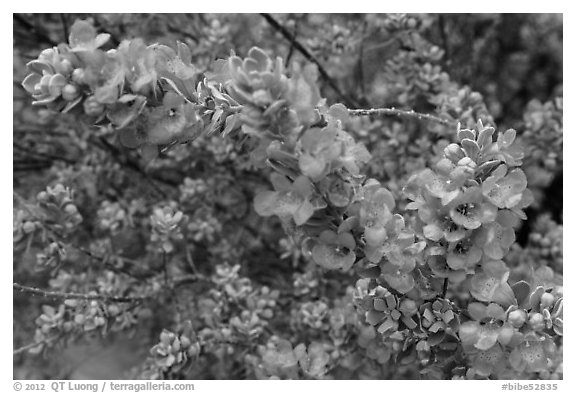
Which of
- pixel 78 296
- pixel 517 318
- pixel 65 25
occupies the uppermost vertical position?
pixel 517 318

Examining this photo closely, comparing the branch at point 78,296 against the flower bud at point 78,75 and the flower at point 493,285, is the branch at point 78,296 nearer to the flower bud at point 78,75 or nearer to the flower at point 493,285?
the flower bud at point 78,75

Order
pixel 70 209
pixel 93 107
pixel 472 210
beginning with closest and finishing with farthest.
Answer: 1. pixel 93 107
2. pixel 472 210
3. pixel 70 209

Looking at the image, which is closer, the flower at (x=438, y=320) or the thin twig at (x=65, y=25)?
the flower at (x=438, y=320)

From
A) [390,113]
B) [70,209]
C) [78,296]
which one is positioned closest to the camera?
[390,113]

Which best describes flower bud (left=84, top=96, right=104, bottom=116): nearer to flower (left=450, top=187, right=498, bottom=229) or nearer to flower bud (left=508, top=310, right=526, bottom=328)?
flower (left=450, top=187, right=498, bottom=229)

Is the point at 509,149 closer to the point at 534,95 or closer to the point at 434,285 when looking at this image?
the point at 434,285

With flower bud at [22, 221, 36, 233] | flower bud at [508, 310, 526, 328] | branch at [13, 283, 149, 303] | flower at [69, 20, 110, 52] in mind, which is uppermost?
flower at [69, 20, 110, 52]

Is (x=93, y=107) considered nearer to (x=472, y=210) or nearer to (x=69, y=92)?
(x=69, y=92)

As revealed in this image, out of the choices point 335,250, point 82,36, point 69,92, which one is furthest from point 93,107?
point 335,250

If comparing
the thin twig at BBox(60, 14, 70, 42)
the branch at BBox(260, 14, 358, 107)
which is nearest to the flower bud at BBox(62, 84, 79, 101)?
the branch at BBox(260, 14, 358, 107)

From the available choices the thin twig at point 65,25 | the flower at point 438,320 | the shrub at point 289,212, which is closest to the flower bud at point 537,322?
the shrub at point 289,212

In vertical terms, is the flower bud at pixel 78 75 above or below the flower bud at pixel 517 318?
above

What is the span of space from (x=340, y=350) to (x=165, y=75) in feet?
3.16

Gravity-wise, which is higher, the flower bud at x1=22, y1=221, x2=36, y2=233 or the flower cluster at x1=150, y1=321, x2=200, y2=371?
the flower bud at x1=22, y1=221, x2=36, y2=233
